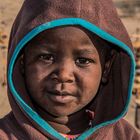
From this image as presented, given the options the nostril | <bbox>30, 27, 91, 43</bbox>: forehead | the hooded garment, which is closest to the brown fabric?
the hooded garment

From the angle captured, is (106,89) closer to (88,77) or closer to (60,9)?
(88,77)

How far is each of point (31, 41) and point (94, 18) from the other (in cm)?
26

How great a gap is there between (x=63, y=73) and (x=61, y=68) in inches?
0.9

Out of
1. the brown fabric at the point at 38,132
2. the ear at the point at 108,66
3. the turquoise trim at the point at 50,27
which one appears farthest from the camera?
the ear at the point at 108,66

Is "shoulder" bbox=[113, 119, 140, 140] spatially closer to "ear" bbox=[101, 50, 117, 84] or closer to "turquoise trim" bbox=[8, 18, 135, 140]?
"turquoise trim" bbox=[8, 18, 135, 140]

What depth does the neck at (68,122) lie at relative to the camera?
215 centimetres

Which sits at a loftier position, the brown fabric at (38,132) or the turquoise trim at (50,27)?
the turquoise trim at (50,27)

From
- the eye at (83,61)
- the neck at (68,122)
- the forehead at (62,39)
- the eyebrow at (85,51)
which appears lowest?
the neck at (68,122)

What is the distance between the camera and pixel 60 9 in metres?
1.92

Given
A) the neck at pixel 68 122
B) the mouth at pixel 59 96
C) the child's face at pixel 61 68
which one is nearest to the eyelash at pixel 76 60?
the child's face at pixel 61 68

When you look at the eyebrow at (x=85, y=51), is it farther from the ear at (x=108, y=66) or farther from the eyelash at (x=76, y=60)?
the ear at (x=108, y=66)

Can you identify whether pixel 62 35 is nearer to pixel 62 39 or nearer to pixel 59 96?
pixel 62 39

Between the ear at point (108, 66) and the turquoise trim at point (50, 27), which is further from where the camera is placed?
the ear at point (108, 66)

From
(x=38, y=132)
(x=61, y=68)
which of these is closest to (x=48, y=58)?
(x=61, y=68)
